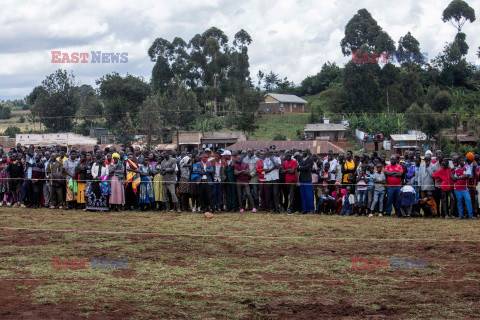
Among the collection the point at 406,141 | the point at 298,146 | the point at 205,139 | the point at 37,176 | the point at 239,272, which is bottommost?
the point at 239,272

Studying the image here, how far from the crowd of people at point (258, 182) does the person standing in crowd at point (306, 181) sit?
3 cm

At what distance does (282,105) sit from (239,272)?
78.7 metres

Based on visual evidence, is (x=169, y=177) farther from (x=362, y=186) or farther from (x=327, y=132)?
(x=327, y=132)

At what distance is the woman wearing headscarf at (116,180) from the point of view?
1526 cm

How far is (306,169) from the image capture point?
14.7 metres

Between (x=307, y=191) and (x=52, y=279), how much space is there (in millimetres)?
8841

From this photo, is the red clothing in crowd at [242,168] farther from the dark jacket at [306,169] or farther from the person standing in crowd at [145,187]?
the person standing in crowd at [145,187]

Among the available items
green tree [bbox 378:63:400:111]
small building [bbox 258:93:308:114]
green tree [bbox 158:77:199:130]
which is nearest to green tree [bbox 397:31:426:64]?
green tree [bbox 378:63:400:111]

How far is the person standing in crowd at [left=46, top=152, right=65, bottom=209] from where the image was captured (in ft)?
52.1

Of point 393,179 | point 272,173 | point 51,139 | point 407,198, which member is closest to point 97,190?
point 272,173

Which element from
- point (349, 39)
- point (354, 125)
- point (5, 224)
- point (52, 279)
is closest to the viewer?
point (52, 279)

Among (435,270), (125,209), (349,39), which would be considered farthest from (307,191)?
(349,39)

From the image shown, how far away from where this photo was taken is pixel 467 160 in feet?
47.1

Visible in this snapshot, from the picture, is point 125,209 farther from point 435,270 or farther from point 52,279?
point 435,270
